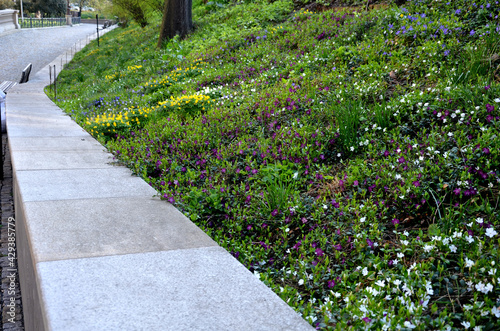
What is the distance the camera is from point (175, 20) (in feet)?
42.4

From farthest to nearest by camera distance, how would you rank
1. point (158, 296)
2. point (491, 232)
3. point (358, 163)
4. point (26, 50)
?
point (26, 50), point (358, 163), point (491, 232), point (158, 296)

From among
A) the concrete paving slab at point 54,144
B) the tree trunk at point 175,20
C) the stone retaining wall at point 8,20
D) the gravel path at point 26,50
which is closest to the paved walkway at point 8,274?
the concrete paving slab at point 54,144

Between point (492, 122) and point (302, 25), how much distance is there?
620 cm

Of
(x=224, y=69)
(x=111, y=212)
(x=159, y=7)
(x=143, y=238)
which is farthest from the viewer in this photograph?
(x=159, y=7)

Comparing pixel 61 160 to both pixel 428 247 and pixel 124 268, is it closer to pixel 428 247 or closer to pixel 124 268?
pixel 124 268

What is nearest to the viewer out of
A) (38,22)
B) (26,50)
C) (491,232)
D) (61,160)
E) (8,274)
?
(491,232)

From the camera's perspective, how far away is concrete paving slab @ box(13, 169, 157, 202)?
140 inches

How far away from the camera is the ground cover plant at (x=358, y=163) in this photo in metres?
2.32

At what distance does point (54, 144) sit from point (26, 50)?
22450 mm

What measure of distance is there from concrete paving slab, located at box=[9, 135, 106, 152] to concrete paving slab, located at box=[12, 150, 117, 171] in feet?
0.79

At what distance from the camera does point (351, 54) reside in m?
6.14

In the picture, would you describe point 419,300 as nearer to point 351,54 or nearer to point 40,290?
point 40,290

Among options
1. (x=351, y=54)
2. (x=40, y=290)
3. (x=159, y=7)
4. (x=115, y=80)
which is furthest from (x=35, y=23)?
(x=40, y=290)

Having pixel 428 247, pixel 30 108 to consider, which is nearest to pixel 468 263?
pixel 428 247
